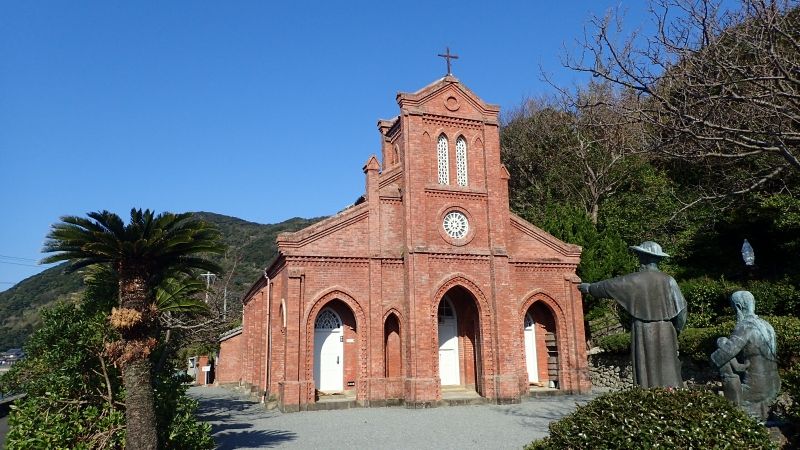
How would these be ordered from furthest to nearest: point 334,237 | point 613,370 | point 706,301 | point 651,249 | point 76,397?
point 613,370, point 334,237, point 706,301, point 76,397, point 651,249

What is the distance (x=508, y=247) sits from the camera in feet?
70.7

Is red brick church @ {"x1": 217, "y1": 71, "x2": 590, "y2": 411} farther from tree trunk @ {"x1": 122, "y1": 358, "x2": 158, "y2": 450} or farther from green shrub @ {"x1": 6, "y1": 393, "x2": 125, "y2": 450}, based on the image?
tree trunk @ {"x1": 122, "y1": 358, "x2": 158, "y2": 450}

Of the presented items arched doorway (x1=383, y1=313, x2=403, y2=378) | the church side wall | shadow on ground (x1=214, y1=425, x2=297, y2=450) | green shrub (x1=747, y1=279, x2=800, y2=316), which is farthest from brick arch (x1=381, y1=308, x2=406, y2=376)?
the church side wall

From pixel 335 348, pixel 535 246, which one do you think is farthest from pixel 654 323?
pixel 535 246

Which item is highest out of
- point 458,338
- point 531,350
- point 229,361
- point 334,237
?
point 334,237

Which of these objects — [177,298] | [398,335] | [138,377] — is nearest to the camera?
[138,377]

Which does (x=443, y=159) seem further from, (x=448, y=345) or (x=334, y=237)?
(x=448, y=345)

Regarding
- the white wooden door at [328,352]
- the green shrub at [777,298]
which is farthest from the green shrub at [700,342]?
the white wooden door at [328,352]

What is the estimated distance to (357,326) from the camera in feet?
63.5

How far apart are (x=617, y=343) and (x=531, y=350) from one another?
3.28 m

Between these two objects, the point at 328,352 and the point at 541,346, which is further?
the point at 541,346

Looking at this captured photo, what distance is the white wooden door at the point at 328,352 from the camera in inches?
784

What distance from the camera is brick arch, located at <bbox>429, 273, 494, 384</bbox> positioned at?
64.2ft

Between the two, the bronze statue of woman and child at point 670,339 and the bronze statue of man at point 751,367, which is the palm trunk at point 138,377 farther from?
the bronze statue of man at point 751,367
